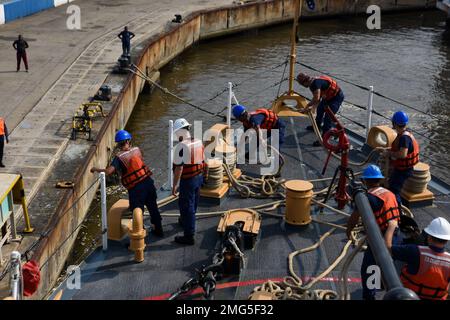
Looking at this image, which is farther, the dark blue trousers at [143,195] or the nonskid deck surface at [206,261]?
the dark blue trousers at [143,195]

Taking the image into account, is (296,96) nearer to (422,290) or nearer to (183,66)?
(422,290)

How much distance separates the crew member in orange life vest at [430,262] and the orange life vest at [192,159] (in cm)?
305

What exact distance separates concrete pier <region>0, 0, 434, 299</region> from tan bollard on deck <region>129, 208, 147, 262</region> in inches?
59.2

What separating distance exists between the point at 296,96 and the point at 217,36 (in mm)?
21454

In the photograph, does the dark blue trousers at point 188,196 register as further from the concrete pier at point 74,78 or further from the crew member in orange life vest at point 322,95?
the crew member in orange life vest at point 322,95

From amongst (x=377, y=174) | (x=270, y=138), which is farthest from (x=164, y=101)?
(x=377, y=174)

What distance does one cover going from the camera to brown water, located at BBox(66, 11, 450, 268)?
19.9m

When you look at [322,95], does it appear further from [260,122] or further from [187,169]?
[187,169]

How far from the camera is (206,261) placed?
307 inches

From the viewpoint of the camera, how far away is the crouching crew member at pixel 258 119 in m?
9.95

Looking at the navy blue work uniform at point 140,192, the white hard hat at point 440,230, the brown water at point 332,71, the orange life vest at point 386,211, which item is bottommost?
the brown water at point 332,71

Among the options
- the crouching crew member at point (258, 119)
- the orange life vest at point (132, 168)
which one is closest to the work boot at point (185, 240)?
the orange life vest at point (132, 168)

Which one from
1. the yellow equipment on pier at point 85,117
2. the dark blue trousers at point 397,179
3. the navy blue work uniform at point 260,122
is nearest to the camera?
the dark blue trousers at point 397,179

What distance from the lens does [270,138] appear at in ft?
35.8
